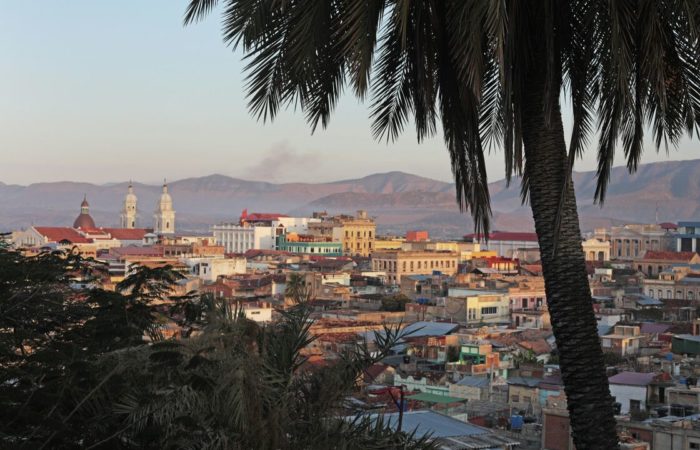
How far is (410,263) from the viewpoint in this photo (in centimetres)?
8369

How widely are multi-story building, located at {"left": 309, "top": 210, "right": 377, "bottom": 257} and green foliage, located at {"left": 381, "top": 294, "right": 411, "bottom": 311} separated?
52.0m

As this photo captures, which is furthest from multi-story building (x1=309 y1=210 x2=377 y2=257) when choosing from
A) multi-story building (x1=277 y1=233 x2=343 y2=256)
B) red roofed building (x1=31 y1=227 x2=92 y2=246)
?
red roofed building (x1=31 y1=227 x2=92 y2=246)

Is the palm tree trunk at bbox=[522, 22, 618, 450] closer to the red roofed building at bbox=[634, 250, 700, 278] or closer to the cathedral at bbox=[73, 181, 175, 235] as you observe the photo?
the red roofed building at bbox=[634, 250, 700, 278]

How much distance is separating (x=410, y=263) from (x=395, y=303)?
93.8ft

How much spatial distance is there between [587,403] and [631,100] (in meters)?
1.30

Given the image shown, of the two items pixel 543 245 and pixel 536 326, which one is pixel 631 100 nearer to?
pixel 543 245

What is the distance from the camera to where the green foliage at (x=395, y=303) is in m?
54.4

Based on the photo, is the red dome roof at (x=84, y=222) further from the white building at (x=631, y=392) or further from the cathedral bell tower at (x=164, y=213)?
the white building at (x=631, y=392)

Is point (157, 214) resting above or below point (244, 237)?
above

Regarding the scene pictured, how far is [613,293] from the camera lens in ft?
204

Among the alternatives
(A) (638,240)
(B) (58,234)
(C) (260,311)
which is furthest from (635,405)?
(A) (638,240)

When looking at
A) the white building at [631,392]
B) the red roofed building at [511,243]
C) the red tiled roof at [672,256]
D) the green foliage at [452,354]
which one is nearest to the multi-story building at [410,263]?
the red tiled roof at [672,256]

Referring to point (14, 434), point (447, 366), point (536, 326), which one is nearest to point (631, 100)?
point (14, 434)

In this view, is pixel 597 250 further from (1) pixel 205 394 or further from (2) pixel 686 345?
(1) pixel 205 394
